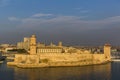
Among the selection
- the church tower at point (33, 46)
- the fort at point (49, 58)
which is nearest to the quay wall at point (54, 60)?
the fort at point (49, 58)

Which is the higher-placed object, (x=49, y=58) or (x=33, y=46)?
(x=33, y=46)

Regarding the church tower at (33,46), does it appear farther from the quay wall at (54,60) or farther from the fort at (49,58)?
the quay wall at (54,60)

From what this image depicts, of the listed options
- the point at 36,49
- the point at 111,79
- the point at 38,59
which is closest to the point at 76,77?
the point at 111,79

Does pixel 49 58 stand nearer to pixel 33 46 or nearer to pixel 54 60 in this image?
pixel 54 60

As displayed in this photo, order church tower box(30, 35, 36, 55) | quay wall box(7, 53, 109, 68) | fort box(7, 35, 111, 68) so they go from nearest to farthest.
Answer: quay wall box(7, 53, 109, 68), fort box(7, 35, 111, 68), church tower box(30, 35, 36, 55)

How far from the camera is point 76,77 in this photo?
74.6 ft

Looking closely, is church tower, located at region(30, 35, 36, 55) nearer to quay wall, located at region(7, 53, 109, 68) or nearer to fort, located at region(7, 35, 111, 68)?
fort, located at region(7, 35, 111, 68)

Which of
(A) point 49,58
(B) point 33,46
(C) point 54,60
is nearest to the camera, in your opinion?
(A) point 49,58

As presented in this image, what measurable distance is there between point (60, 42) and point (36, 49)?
1096 cm

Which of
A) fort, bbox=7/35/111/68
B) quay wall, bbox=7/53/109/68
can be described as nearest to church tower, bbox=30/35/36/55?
fort, bbox=7/35/111/68

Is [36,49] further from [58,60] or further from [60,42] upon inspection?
[60,42]

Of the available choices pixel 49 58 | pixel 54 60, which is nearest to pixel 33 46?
pixel 49 58

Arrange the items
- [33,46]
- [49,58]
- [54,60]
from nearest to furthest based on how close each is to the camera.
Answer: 1. [49,58]
2. [54,60]
3. [33,46]

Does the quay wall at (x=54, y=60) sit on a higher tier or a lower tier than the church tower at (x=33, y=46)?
lower
